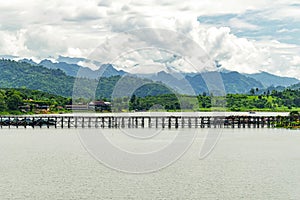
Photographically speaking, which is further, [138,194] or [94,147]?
[94,147]

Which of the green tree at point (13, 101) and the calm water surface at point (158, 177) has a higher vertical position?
the green tree at point (13, 101)

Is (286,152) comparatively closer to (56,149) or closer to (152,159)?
(152,159)

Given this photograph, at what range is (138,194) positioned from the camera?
42656 millimetres

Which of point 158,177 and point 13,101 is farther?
point 13,101

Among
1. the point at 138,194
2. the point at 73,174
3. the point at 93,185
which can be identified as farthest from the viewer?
the point at 73,174

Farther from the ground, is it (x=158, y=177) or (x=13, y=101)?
(x=13, y=101)

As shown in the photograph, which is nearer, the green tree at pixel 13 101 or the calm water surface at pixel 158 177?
the calm water surface at pixel 158 177

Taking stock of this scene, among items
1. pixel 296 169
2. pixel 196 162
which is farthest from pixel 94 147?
pixel 296 169

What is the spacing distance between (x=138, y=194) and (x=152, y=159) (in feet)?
77.3

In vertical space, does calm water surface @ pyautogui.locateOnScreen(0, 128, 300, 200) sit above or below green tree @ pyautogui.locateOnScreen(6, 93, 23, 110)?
below

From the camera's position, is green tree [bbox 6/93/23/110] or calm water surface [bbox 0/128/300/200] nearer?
calm water surface [bbox 0/128/300/200]

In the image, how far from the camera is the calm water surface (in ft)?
140

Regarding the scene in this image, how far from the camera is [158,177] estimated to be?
51.6 m

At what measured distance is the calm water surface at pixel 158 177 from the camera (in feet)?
140
